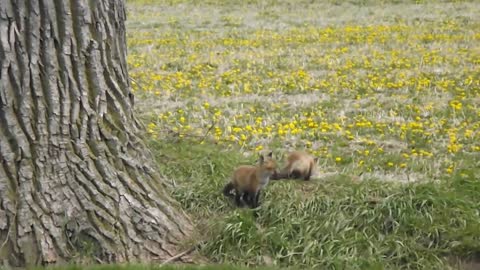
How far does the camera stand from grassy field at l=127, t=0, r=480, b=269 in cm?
549

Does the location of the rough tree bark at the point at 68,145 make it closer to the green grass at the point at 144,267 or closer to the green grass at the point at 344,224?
the green grass at the point at 144,267

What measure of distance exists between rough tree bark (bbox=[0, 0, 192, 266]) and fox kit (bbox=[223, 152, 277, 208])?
780mm

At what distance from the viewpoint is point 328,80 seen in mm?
12383

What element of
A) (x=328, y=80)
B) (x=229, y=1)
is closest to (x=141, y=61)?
(x=328, y=80)

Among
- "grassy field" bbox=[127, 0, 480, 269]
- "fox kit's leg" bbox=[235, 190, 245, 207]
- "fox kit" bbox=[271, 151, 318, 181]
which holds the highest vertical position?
"fox kit" bbox=[271, 151, 318, 181]

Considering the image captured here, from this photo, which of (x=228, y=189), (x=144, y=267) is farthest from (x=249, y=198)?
(x=144, y=267)

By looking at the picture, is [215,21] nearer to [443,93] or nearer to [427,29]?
[427,29]

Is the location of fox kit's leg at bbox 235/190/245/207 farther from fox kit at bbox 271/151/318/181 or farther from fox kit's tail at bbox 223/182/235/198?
fox kit at bbox 271/151/318/181

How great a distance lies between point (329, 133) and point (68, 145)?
4.37 m

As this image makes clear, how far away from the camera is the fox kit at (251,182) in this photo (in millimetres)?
5918

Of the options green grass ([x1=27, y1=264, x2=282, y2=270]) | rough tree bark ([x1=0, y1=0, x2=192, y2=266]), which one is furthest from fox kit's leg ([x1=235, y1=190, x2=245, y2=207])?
green grass ([x1=27, y1=264, x2=282, y2=270])

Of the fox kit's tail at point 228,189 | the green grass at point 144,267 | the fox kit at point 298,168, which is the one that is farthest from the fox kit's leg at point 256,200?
the green grass at point 144,267

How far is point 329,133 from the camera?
877cm

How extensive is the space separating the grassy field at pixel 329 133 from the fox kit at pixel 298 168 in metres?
0.10
